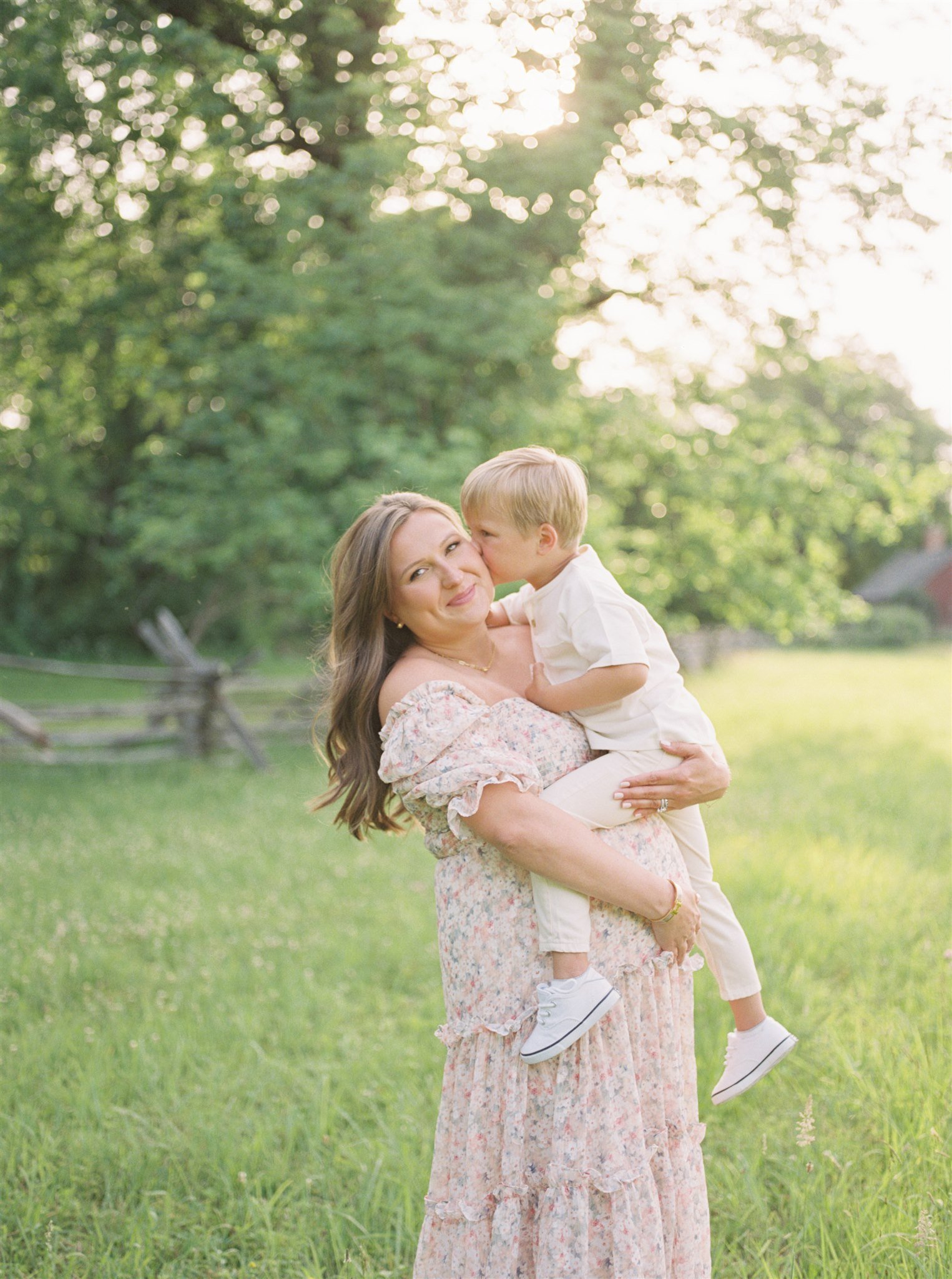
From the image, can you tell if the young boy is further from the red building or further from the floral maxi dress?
the red building

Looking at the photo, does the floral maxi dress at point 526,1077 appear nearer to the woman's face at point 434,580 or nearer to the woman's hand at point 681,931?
the woman's hand at point 681,931

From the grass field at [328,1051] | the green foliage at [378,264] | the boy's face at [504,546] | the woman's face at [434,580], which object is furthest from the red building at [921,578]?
the woman's face at [434,580]

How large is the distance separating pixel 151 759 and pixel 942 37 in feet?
33.7

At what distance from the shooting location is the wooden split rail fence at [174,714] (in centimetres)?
1177

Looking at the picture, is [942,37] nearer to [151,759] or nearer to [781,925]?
[781,925]

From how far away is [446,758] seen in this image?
2195 mm

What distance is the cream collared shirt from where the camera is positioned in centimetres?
242

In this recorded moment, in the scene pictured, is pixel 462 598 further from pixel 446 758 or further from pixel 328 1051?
pixel 328 1051

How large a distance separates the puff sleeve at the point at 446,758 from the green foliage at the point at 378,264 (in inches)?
198

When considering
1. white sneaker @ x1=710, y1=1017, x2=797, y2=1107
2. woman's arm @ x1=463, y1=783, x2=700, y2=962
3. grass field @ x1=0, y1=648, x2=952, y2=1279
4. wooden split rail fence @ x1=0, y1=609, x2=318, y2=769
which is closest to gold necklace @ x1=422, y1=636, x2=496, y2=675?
woman's arm @ x1=463, y1=783, x2=700, y2=962

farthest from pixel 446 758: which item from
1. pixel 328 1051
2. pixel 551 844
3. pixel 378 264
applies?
pixel 378 264

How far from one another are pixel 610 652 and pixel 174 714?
11003 mm

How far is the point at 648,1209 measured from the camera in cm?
220

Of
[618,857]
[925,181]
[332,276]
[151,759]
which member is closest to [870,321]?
[925,181]
